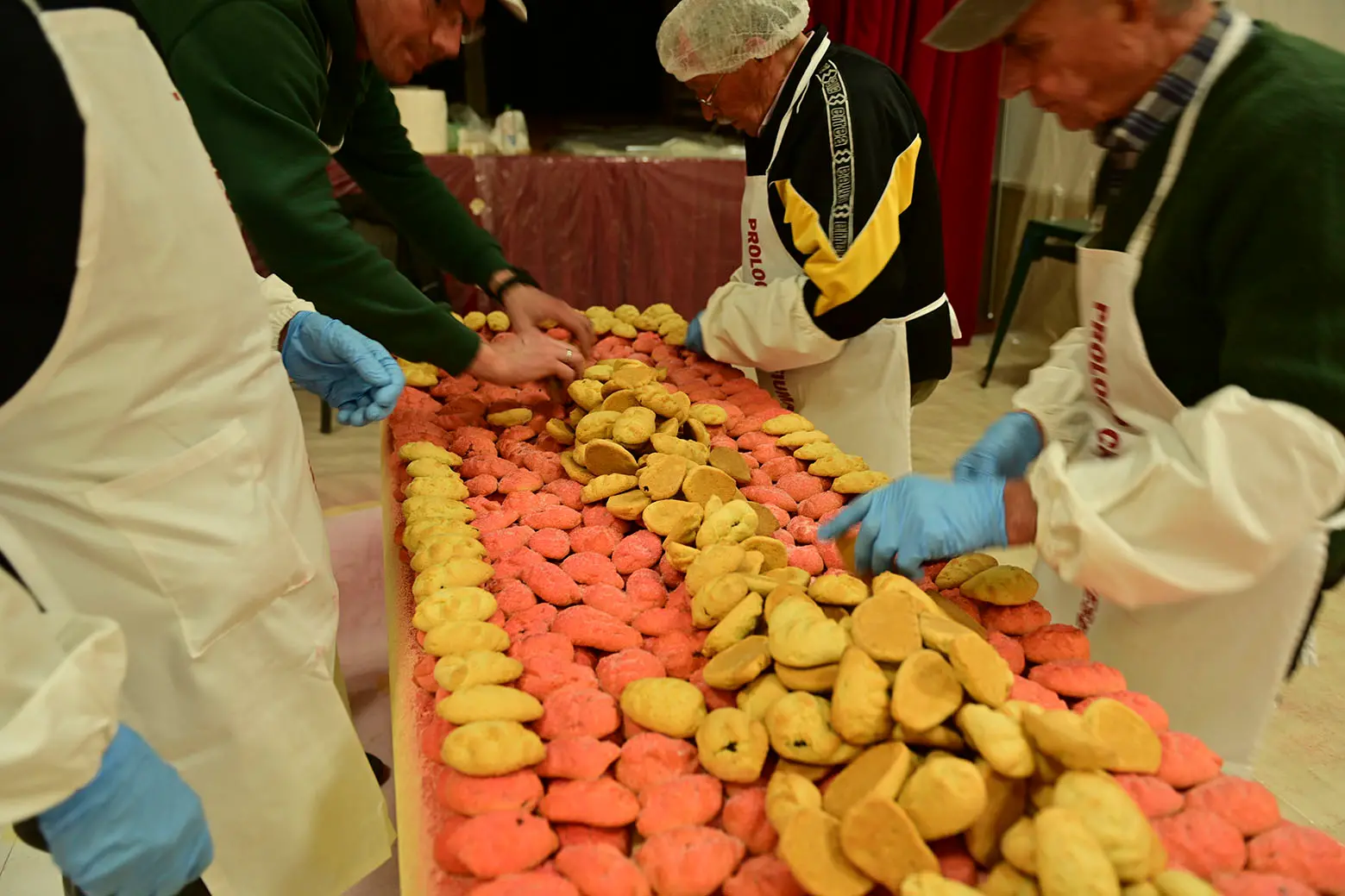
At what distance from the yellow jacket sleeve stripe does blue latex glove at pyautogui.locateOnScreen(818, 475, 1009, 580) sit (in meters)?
0.73

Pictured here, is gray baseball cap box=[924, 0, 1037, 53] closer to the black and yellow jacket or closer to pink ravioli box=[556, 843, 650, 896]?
the black and yellow jacket

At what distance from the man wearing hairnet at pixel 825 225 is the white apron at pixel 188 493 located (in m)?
1.03

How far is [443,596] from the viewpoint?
3.12ft

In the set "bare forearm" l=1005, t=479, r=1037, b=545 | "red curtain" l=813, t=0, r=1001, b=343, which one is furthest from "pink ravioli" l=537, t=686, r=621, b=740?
"red curtain" l=813, t=0, r=1001, b=343

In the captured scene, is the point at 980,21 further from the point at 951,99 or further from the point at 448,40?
the point at 951,99

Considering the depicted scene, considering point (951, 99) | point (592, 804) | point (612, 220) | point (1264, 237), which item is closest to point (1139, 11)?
point (1264, 237)

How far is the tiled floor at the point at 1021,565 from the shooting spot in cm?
170

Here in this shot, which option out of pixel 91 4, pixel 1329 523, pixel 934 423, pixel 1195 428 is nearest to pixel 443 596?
pixel 91 4

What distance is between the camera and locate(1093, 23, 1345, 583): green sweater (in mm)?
769

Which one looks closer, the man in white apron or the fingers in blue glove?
the man in white apron

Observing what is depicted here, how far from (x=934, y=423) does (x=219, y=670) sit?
3596 millimetres

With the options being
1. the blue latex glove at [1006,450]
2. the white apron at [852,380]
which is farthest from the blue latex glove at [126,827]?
the white apron at [852,380]

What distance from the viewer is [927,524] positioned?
3.06ft

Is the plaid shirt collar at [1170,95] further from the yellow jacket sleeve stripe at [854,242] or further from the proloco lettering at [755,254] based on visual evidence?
the proloco lettering at [755,254]
